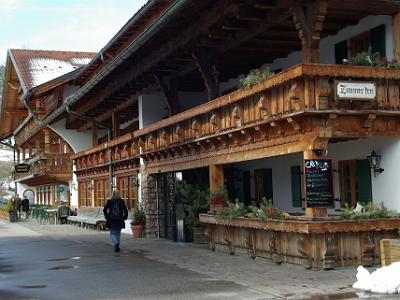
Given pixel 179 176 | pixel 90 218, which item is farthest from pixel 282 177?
pixel 90 218

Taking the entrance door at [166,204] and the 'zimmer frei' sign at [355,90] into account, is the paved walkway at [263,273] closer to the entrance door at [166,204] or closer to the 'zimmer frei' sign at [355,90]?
the entrance door at [166,204]

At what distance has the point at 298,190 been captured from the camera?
60.4 ft

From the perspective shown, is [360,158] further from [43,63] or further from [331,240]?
[43,63]

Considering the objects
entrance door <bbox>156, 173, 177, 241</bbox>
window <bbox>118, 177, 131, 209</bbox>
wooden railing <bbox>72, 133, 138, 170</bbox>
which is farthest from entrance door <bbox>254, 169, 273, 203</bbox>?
window <bbox>118, 177, 131, 209</bbox>

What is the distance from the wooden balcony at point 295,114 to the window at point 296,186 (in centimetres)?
277

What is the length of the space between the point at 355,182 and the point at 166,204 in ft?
27.4

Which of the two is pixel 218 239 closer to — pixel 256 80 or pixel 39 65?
pixel 256 80

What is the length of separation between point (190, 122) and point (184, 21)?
119 inches

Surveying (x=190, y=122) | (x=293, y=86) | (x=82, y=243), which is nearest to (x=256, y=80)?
(x=293, y=86)

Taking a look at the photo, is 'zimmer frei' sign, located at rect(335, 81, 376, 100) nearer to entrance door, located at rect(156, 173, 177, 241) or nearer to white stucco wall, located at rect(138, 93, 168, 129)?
entrance door, located at rect(156, 173, 177, 241)

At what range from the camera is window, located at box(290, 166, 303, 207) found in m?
18.3

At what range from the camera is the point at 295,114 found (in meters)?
12.4

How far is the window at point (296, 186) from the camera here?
18328 mm

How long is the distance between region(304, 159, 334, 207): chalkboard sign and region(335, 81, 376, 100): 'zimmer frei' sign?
1.30m
